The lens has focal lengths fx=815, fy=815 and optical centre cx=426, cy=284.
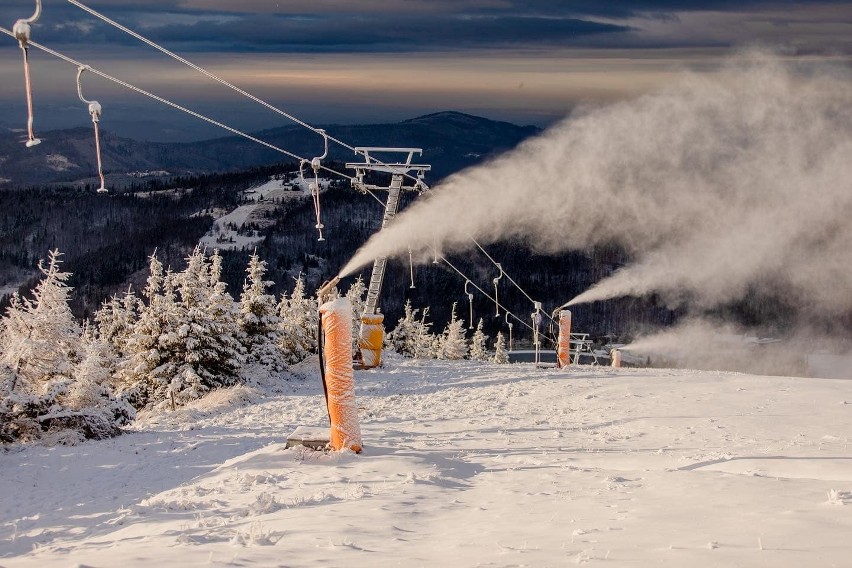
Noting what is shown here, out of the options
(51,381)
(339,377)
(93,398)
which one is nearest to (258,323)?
(93,398)

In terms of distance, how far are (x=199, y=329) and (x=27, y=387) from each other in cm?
851

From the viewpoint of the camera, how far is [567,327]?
1256 inches

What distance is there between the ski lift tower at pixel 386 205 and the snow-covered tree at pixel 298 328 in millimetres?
9487

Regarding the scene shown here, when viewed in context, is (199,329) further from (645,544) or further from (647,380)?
(645,544)

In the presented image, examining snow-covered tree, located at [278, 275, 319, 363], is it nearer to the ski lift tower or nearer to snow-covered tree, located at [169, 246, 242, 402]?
snow-covered tree, located at [169, 246, 242, 402]

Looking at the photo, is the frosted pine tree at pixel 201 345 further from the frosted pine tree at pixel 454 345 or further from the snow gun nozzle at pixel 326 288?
the frosted pine tree at pixel 454 345

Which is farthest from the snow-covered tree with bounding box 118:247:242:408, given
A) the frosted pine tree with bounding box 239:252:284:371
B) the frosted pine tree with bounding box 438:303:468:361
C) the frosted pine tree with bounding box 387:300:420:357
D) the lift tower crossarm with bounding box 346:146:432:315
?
the frosted pine tree with bounding box 438:303:468:361

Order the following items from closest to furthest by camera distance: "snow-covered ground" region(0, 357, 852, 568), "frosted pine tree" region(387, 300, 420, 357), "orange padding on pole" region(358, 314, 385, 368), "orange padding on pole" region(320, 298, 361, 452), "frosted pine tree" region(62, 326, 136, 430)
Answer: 1. "snow-covered ground" region(0, 357, 852, 568)
2. "orange padding on pole" region(320, 298, 361, 452)
3. "frosted pine tree" region(62, 326, 136, 430)
4. "orange padding on pole" region(358, 314, 385, 368)
5. "frosted pine tree" region(387, 300, 420, 357)

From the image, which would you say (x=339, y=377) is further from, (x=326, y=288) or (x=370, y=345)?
(x=370, y=345)

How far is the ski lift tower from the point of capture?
25781 mm

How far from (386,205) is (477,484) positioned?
56.6ft

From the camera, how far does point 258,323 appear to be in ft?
120

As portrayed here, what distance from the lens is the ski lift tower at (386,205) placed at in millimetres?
25781

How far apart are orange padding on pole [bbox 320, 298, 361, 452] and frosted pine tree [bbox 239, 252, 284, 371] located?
2050 cm
